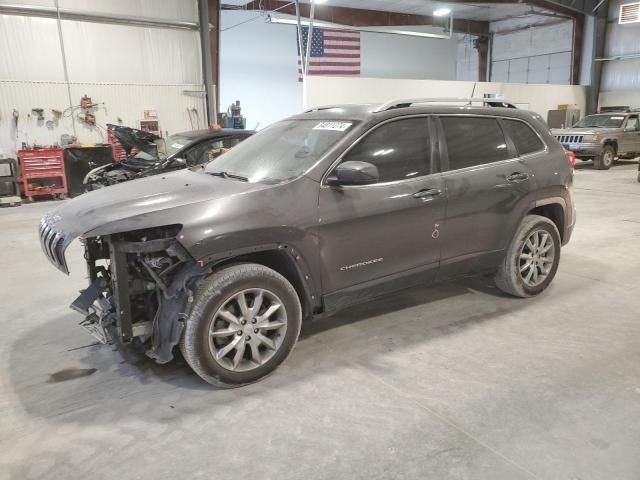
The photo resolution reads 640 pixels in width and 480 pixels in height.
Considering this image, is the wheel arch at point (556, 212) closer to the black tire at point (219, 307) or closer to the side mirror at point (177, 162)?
the black tire at point (219, 307)

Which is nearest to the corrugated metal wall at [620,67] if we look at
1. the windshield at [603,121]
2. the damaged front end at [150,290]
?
the windshield at [603,121]

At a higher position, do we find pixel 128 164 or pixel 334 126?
pixel 334 126

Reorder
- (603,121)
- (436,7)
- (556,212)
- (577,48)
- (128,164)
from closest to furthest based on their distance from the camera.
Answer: (556,212) < (128,164) < (603,121) < (436,7) < (577,48)

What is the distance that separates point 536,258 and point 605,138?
12294 mm

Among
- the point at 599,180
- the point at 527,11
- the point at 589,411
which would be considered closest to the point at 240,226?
the point at 589,411

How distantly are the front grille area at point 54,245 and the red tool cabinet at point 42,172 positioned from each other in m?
8.68

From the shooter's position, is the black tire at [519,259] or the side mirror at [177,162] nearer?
the black tire at [519,259]

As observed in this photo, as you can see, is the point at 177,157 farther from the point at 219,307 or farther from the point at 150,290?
the point at 219,307

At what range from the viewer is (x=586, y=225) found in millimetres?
7184

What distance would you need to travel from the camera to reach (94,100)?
11883 mm

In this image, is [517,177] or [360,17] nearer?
[517,177]

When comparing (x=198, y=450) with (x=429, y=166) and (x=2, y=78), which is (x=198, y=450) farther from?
(x=2, y=78)

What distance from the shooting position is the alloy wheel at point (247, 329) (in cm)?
286

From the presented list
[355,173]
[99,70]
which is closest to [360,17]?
[99,70]
